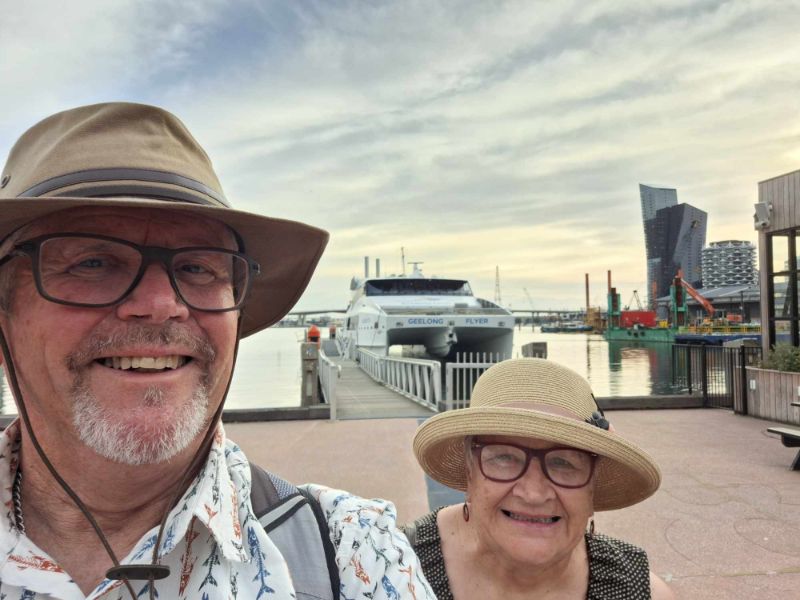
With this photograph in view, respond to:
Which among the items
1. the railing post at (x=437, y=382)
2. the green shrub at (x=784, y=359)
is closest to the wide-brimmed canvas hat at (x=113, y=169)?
the railing post at (x=437, y=382)

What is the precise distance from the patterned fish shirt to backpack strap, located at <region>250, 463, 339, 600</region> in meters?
0.03

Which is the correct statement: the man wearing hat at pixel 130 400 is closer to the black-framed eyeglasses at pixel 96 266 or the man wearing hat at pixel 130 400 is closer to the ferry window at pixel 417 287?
the black-framed eyeglasses at pixel 96 266

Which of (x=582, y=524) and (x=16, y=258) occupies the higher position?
(x=16, y=258)

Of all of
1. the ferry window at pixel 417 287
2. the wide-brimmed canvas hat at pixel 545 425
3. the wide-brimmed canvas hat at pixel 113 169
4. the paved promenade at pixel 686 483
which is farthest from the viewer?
the ferry window at pixel 417 287

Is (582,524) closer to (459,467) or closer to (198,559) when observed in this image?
(459,467)

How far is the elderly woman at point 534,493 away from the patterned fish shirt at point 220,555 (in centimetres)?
81

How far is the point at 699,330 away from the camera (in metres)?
52.9

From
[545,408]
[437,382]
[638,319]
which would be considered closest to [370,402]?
[437,382]

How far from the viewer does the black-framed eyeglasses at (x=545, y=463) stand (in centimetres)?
199

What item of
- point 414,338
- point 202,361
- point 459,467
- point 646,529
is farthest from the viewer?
point 414,338

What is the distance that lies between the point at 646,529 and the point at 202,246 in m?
4.58

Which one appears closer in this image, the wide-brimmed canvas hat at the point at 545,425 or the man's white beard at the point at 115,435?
the man's white beard at the point at 115,435

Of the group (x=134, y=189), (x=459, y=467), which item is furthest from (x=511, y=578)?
(x=134, y=189)

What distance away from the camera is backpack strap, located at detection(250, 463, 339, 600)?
3.84 ft
